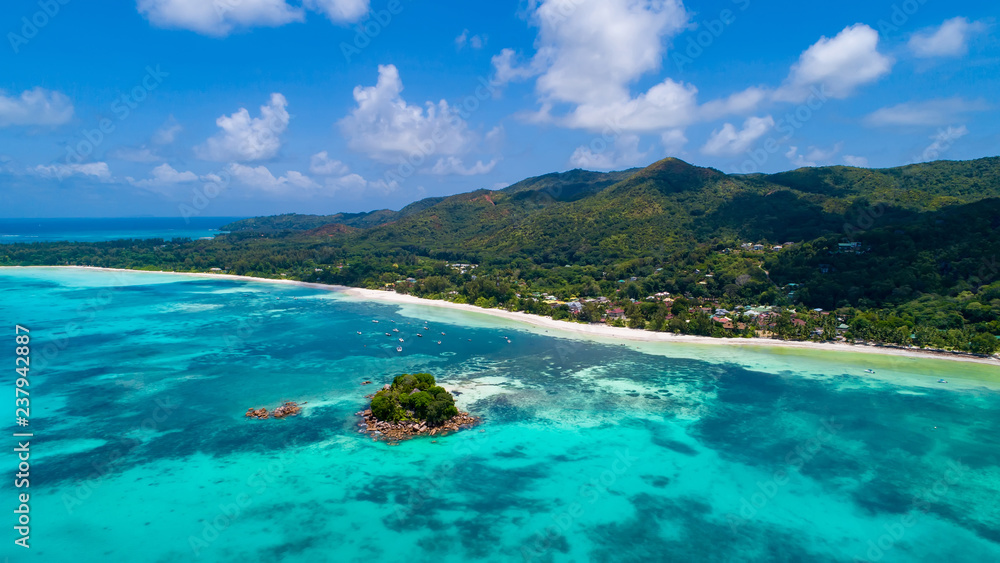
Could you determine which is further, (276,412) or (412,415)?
(276,412)

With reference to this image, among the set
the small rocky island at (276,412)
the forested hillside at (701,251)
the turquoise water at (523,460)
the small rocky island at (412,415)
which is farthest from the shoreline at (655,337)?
the small rocky island at (276,412)

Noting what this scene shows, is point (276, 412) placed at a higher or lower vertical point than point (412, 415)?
lower

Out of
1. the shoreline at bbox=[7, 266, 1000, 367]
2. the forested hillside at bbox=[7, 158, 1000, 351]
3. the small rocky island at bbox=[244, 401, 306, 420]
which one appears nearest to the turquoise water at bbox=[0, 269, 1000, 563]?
the small rocky island at bbox=[244, 401, 306, 420]

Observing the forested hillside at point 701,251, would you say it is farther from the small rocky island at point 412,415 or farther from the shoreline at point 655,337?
the small rocky island at point 412,415

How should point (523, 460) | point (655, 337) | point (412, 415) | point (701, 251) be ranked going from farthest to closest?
1. point (701, 251)
2. point (655, 337)
3. point (412, 415)
4. point (523, 460)

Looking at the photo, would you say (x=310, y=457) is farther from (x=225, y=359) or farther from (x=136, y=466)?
(x=225, y=359)

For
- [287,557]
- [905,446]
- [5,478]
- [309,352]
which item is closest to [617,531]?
[287,557]

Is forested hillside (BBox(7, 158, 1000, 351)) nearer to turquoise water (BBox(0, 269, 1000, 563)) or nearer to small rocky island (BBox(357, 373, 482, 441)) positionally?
turquoise water (BBox(0, 269, 1000, 563))

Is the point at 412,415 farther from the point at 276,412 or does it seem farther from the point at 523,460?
the point at 276,412

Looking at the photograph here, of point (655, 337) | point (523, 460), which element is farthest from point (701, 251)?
point (523, 460)
